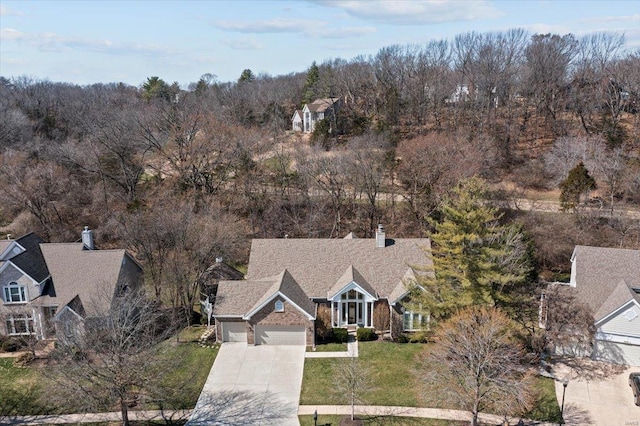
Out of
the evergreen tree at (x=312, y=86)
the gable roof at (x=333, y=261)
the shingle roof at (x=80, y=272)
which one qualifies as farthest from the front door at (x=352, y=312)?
the evergreen tree at (x=312, y=86)

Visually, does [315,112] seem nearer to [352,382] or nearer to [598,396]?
[352,382]

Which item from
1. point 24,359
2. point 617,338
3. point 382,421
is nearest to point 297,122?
point 24,359

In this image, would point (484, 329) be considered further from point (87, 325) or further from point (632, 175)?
point (632, 175)

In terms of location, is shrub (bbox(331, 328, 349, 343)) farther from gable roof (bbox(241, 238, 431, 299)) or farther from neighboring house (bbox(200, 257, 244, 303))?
neighboring house (bbox(200, 257, 244, 303))

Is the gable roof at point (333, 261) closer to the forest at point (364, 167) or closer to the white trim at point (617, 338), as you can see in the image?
the forest at point (364, 167)

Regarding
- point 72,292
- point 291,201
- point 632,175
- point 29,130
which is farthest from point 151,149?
point 632,175

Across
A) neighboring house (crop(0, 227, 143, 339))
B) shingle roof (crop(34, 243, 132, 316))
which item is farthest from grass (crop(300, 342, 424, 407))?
shingle roof (crop(34, 243, 132, 316))
